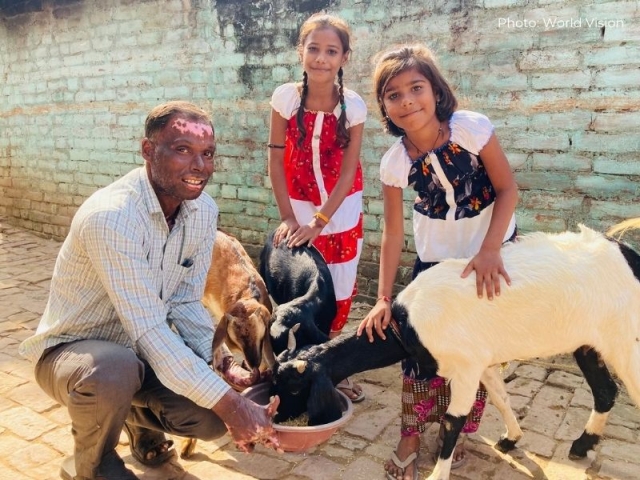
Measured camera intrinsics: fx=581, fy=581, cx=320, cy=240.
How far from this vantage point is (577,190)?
4363 mm

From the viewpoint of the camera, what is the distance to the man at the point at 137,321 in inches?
90.0

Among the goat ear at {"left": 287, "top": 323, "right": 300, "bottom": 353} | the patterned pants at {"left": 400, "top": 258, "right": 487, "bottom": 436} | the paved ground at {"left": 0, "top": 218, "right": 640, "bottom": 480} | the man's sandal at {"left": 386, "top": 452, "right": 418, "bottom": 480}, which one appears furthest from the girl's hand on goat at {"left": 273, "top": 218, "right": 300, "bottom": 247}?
the man's sandal at {"left": 386, "top": 452, "right": 418, "bottom": 480}

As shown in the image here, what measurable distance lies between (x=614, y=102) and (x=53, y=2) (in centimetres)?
720

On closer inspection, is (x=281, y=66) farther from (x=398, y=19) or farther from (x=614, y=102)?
(x=614, y=102)

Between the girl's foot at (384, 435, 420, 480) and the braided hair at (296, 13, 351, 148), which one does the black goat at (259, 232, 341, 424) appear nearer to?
the girl's foot at (384, 435, 420, 480)

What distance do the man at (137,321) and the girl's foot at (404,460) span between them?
0.93 meters

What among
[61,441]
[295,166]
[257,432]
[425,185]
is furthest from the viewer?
[295,166]

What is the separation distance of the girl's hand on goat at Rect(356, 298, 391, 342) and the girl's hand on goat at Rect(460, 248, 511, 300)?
453 mm

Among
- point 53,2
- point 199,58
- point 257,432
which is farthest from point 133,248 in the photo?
point 53,2

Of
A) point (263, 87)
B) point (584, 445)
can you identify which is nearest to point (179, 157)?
point (584, 445)

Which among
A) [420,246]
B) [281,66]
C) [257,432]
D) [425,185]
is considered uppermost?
[281,66]

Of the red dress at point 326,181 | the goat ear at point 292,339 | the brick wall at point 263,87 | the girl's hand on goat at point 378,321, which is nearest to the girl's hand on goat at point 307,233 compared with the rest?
the red dress at point 326,181

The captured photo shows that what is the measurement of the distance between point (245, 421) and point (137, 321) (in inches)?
22.9

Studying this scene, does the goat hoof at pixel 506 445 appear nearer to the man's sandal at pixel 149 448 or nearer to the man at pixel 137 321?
the man at pixel 137 321
